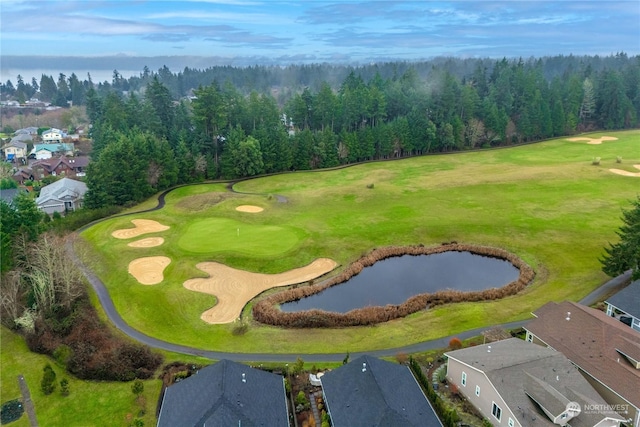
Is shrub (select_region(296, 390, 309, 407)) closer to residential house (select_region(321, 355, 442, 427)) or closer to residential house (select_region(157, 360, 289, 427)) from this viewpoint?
residential house (select_region(157, 360, 289, 427))

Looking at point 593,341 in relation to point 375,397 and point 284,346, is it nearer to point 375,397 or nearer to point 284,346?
point 375,397

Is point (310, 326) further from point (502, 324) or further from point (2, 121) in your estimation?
point (2, 121)

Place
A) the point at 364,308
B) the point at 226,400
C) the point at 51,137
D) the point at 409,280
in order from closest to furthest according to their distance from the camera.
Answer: the point at 226,400 → the point at 364,308 → the point at 409,280 → the point at 51,137

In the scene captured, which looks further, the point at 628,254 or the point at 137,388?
the point at 628,254

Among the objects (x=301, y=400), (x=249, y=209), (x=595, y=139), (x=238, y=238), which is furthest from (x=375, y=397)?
(x=595, y=139)

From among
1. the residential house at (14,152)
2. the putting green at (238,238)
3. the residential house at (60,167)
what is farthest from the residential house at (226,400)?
the residential house at (14,152)

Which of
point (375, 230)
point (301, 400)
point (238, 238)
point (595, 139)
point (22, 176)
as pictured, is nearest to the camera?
point (301, 400)

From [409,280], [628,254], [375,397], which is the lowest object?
[409,280]

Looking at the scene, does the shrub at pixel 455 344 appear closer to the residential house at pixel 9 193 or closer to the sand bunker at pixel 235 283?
the sand bunker at pixel 235 283

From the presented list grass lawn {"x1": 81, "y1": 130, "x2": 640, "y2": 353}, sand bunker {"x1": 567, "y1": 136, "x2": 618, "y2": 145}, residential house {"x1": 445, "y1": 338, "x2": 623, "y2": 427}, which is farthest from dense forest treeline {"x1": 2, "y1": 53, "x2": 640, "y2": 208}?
residential house {"x1": 445, "y1": 338, "x2": 623, "y2": 427}
